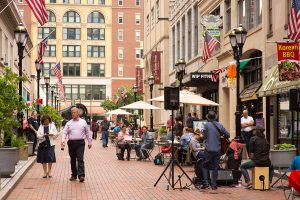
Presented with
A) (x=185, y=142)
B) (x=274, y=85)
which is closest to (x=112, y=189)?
(x=185, y=142)

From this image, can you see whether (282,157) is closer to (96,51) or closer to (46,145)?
(46,145)

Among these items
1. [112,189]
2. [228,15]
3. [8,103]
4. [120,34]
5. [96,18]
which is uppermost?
[96,18]

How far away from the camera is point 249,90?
29.3 m

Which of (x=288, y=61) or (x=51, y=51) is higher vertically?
(x=51, y=51)

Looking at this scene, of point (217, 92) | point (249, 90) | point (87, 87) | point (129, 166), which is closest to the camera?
point (129, 166)

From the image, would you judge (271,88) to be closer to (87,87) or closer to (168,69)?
(168,69)

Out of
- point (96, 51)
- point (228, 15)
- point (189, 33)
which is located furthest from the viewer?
point (96, 51)

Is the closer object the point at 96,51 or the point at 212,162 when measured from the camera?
the point at 212,162

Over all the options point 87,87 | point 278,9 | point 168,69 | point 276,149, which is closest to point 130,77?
point 87,87

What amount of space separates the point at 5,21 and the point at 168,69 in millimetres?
20173

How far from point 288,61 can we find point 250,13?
361 inches

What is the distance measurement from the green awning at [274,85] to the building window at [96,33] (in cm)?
8851

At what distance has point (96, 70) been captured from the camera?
373 feet

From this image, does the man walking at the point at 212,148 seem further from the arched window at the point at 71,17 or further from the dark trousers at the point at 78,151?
the arched window at the point at 71,17
